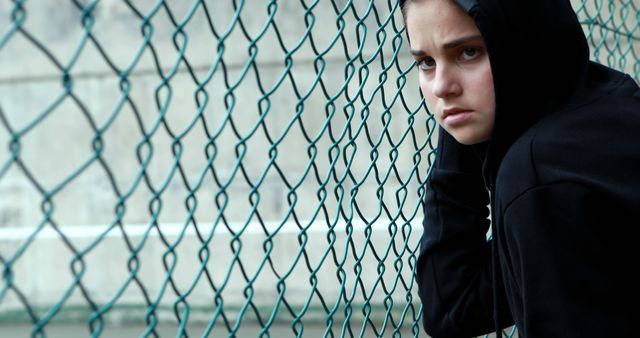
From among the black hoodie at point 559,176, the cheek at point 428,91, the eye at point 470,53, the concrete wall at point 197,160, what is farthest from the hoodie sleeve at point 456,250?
the concrete wall at point 197,160

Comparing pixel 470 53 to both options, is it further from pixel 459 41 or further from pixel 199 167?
pixel 199 167

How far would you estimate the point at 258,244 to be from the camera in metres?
5.61

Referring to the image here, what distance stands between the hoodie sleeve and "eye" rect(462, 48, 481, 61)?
40cm

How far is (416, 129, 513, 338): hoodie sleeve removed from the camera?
196cm

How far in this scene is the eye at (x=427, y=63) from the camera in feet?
5.53

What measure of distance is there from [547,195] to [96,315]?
28.6 inches

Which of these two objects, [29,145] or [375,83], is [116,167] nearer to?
[29,145]

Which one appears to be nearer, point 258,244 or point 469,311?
point 469,311

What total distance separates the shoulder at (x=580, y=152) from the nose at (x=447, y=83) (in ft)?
0.56

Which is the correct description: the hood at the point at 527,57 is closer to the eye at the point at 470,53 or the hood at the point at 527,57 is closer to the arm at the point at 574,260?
the eye at the point at 470,53

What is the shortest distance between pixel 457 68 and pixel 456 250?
1.78 ft

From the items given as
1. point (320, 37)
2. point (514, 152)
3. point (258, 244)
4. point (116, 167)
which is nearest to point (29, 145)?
point (116, 167)

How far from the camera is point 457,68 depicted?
5.28 ft

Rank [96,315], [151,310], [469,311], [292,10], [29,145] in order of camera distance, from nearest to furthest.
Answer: [96,315] → [151,310] → [469,311] → [292,10] → [29,145]
